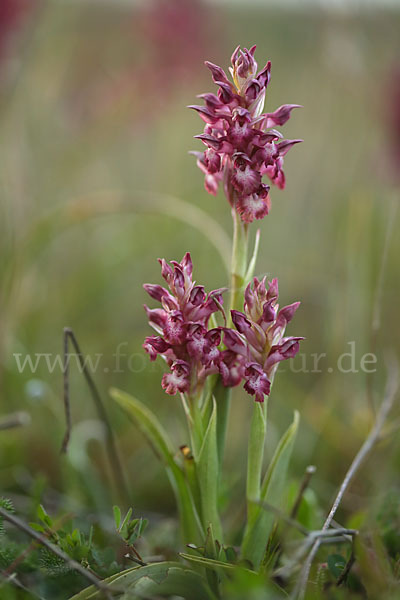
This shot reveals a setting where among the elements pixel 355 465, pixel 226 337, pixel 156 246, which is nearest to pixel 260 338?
pixel 226 337

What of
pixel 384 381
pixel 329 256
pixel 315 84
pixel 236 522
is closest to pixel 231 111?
pixel 236 522

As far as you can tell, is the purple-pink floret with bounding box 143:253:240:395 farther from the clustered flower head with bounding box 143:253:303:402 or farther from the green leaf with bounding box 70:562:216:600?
the green leaf with bounding box 70:562:216:600

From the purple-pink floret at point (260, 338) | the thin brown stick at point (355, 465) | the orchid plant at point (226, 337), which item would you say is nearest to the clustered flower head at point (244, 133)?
the orchid plant at point (226, 337)

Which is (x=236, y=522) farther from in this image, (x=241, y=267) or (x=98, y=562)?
(x=241, y=267)

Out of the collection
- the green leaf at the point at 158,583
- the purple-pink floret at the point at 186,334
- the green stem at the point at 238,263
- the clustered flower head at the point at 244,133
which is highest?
the clustered flower head at the point at 244,133

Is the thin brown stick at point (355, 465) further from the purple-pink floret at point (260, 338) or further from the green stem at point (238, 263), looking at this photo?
the green stem at point (238, 263)

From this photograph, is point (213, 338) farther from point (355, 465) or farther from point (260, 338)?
point (355, 465)

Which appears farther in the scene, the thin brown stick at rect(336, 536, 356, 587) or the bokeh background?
the bokeh background

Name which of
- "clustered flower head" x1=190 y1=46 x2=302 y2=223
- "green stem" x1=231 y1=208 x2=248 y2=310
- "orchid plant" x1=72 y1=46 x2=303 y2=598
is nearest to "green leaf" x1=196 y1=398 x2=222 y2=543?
"orchid plant" x1=72 y1=46 x2=303 y2=598
